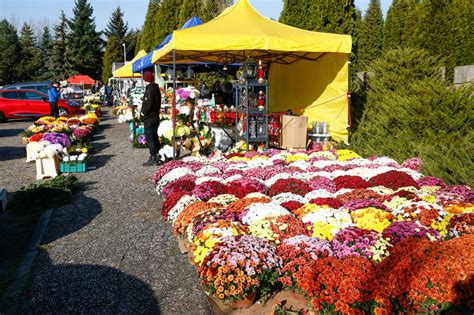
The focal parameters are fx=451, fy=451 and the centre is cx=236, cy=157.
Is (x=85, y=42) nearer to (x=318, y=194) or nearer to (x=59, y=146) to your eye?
(x=59, y=146)

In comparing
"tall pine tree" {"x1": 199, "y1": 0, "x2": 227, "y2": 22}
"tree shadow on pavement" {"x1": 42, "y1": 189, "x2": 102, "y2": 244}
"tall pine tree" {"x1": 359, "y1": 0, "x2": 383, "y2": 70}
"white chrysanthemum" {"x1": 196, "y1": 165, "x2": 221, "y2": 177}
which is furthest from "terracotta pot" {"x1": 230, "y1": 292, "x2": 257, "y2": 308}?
"tall pine tree" {"x1": 359, "y1": 0, "x2": 383, "y2": 70}

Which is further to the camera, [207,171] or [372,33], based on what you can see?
[372,33]

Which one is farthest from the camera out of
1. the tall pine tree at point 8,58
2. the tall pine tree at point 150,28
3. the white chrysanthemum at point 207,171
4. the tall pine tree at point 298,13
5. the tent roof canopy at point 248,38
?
the tall pine tree at point 8,58

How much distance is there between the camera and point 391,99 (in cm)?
1057

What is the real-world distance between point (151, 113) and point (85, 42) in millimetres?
64382

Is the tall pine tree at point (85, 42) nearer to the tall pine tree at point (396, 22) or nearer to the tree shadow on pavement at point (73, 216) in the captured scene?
the tall pine tree at point (396, 22)

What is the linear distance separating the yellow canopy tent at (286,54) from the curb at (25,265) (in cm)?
470

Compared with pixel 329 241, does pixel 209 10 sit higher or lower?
higher

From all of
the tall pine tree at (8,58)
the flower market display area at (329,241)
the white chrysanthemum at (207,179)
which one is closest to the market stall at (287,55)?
the white chrysanthemum at (207,179)

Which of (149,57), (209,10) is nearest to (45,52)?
(209,10)

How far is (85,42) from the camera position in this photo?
69125 millimetres

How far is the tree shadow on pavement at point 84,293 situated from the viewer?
407 cm

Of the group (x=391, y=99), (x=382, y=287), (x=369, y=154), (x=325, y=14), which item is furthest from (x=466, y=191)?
(x=325, y=14)

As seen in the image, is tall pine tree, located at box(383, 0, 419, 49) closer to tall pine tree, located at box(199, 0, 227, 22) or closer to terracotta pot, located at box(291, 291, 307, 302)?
tall pine tree, located at box(199, 0, 227, 22)
